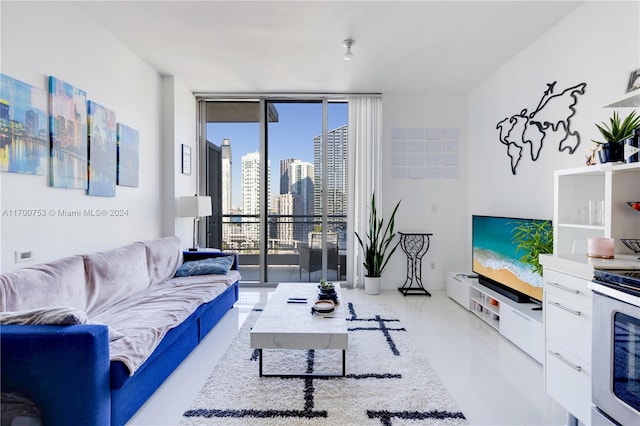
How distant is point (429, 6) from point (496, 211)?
2.43 m

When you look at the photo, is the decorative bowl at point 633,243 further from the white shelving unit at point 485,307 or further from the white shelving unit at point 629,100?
the white shelving unit at point 485,307

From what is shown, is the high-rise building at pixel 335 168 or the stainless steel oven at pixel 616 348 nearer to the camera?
the stainless steel oven at pixel 616 348

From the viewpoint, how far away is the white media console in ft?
8.34

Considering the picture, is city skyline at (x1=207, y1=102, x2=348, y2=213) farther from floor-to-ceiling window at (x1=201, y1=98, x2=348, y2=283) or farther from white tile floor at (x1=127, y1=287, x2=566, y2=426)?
white tile floor at (x1=127, y1=287, x2=566, y2=426)

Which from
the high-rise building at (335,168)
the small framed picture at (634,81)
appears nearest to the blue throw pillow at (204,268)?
the high-rise building at (335,168)

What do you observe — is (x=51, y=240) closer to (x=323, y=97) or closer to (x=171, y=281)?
(x=171, y=281)

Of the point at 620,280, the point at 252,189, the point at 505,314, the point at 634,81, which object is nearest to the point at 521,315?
the point at 505,314

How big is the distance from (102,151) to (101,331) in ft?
6.42

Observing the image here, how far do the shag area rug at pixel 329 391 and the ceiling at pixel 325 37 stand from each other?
2.77 meters

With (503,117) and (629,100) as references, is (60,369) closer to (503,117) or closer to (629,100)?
(629,100)

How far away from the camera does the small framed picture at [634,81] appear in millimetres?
2062

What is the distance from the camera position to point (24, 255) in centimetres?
214

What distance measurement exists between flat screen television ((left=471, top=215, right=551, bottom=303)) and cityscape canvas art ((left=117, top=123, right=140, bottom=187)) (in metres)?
3.82

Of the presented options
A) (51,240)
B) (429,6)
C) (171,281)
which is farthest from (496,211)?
(51,240)
